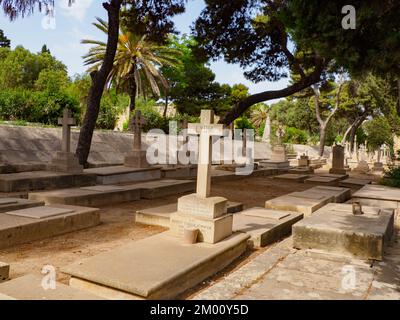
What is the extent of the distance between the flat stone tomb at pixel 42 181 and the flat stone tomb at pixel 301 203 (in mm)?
4863

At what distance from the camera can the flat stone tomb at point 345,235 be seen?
4.65 metres

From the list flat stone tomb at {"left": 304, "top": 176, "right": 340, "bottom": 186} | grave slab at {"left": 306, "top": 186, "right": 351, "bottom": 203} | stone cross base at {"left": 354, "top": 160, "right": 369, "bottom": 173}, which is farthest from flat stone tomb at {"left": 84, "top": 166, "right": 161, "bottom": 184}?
stone cross base at {"left": 354, "top": 160, "right": 369, "bottom": 173}

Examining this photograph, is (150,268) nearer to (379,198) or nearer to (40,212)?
(40,212)

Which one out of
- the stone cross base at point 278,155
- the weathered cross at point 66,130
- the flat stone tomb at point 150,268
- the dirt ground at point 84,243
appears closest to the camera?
the flat stone tomb at point 150,268

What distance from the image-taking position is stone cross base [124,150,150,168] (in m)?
11.9

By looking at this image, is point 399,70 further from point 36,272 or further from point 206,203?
point 36,272

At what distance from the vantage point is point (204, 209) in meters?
4.79

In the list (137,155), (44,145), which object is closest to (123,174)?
(137,155)

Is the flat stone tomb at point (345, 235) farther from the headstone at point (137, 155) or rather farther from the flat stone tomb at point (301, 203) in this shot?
the headstone at point (137, 155)

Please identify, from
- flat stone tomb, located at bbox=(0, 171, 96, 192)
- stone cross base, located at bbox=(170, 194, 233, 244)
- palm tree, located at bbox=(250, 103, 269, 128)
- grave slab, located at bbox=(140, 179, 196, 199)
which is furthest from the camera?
palm tree, located at bbox=(250, 103, 269, 128)

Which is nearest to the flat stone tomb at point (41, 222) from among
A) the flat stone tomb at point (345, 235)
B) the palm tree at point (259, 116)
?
the flat stone tomb at point (345, 235)

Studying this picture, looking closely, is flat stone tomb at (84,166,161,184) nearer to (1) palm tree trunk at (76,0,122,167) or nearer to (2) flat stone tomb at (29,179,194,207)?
(1) palm tree trunk at (76,0,122,167)

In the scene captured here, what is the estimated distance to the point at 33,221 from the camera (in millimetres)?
5098

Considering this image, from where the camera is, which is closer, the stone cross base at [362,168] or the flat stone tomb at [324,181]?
the flat stone tomb at [324,181]
